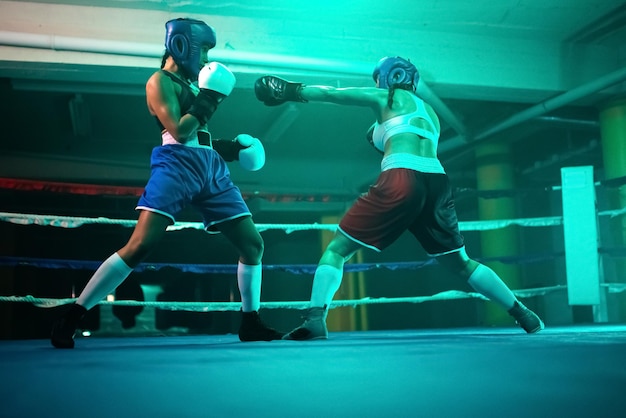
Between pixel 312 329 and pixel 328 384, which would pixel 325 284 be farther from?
pixel 328 384

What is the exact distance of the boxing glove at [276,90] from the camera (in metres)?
2.28

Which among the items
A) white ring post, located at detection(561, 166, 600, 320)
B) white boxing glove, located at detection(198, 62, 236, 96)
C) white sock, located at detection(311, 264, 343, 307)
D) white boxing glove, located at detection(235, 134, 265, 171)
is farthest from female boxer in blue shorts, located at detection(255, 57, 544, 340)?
white ring post, located at detection(561, 166, 600, 320)

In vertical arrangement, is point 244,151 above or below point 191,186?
above

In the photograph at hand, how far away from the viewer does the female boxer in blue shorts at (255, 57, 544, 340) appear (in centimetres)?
220

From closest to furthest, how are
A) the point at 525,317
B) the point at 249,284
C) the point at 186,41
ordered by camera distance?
the point at 186,41
the point at 249,284
the point at 525,317

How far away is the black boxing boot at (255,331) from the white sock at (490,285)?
79 cm

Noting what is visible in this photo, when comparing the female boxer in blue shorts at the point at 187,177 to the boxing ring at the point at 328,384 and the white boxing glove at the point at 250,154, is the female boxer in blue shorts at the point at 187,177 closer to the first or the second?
the white boxing glove at the point at 250,154

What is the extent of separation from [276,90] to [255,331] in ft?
3.00

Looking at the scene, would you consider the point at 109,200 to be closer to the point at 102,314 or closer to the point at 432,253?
the point at 102,314

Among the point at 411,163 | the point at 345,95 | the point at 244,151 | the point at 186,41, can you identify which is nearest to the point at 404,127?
the point at 411,163

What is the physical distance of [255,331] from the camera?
2.24 m

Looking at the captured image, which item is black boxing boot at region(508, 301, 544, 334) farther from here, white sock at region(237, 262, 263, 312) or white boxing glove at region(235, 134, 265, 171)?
white boxing glove at region(235, 134, 265, 171)

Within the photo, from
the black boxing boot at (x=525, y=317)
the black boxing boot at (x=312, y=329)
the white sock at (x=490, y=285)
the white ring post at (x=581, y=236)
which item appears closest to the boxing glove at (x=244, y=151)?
the black boxing boot at (x=312, y=329)

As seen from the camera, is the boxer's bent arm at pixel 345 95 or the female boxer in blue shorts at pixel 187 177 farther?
the boxer's bent arm at pixel 345 95
